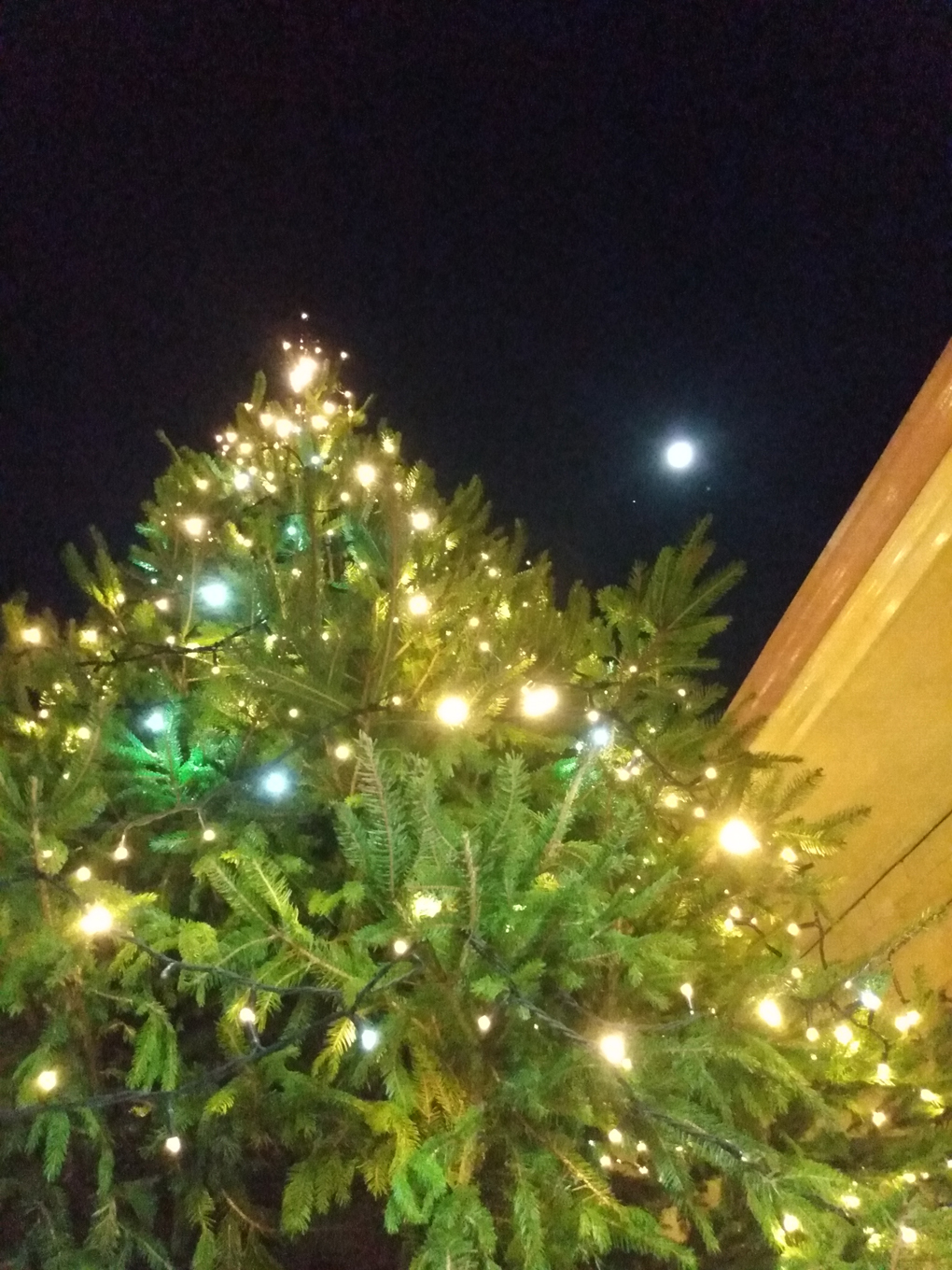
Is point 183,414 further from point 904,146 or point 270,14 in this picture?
point 904,146

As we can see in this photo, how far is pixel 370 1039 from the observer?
102cm

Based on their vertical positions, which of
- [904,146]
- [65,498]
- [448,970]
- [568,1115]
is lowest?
[568,1115]

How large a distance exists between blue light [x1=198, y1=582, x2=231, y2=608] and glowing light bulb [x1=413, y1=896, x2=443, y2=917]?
86 cm

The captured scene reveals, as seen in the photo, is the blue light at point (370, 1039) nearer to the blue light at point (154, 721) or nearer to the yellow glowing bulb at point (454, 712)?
the yellow glowing bulb at point (454, 712)

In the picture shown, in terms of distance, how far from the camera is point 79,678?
1526 mm

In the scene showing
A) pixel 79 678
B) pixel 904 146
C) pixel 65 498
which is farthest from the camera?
pixel 65 498

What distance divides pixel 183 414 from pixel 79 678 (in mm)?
2604

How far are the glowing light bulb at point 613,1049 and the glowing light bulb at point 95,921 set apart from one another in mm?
690

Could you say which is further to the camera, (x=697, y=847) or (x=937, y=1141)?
(x=697, y=847)

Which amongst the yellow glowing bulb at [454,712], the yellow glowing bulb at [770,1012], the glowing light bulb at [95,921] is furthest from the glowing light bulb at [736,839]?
the glowing light bulb at [95,921]

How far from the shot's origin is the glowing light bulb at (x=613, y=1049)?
94 cm

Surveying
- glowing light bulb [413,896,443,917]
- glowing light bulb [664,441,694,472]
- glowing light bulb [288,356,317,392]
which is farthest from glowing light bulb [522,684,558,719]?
glowing light bulb [664,441,694,472]

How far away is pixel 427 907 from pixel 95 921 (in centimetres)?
47

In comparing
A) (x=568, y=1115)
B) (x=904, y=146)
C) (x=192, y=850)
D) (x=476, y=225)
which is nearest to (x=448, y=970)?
(x=568, y=1115)
